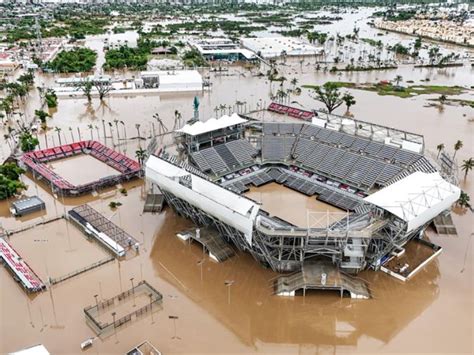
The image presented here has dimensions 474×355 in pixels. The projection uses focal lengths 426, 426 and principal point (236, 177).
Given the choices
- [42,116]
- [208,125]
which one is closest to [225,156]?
[208,125]

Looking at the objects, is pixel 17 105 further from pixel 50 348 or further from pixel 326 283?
pixel 326 283

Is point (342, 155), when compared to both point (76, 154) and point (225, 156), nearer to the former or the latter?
point (225, 156)

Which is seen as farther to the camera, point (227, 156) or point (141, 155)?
point (141, 155)

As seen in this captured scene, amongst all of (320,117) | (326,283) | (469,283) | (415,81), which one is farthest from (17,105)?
(415,81)

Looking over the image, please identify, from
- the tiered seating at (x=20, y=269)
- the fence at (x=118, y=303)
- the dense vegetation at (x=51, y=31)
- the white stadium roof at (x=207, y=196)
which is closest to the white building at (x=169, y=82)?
the white stadium roof at (x=207, y=196)

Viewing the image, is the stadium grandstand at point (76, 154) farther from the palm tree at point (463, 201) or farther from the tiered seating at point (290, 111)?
the palm tree at point (463, 201)

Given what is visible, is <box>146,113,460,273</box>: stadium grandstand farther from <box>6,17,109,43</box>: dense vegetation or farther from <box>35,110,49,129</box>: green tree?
<box>6,17,109,43</box>: dense vegetation

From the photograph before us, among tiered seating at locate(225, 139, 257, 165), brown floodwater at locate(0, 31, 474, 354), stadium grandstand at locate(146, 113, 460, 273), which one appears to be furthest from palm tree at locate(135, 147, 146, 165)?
tiered seating at locate(225, 139, 257, 165)
